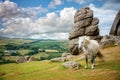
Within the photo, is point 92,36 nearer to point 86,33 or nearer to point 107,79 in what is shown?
point 86,33

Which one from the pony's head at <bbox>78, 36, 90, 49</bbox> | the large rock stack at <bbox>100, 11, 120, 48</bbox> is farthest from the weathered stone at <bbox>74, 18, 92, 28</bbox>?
the pony's head at <bbox>78, 36, 90, 49</bbox>

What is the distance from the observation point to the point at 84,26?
2354 inches

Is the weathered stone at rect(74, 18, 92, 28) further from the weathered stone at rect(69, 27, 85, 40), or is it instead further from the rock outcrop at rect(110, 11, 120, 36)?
the rock outcrop at rect(110, 11, 120, 36)

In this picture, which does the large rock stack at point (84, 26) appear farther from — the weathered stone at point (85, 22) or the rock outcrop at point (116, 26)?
the rock outcrop at point (116, 26)

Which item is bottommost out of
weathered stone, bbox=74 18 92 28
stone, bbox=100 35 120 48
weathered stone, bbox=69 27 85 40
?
stone, bbox=100 35 120 48

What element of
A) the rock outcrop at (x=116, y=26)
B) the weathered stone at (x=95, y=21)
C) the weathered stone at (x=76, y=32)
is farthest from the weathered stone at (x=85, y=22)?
the rock outcrop at (x=116, y=26)

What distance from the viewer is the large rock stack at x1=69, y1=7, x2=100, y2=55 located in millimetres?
58125

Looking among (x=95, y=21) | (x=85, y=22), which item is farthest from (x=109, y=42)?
(x=85, y=22)

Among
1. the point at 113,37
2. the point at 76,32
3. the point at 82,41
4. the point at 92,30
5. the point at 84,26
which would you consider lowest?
the point at 82,41

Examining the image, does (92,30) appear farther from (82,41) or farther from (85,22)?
(82,41)

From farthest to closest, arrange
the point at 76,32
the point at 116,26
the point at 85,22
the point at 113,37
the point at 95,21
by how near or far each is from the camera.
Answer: the point at 116,26 < the point at 85,22 < the point at 95,21 < the point at 76,32 < the point at 113,37

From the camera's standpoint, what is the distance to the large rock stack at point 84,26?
58125mm

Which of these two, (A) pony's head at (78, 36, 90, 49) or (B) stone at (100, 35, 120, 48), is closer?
(A) pony's head at (78, 36, 90, 49)

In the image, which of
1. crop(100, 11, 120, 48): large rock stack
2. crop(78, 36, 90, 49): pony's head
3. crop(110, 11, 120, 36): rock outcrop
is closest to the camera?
crop(78, 36, 90, 49): pony's head
